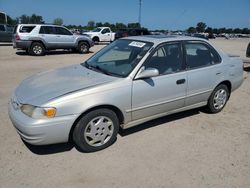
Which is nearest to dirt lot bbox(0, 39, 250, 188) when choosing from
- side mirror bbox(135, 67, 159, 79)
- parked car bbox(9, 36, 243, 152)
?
parked car bbox(9, 36, 243, 152)

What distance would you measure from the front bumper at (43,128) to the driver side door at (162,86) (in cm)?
105

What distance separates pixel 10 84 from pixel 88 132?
4578mm

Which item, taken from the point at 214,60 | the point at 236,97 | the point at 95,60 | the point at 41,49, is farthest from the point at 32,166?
the point at 41,49

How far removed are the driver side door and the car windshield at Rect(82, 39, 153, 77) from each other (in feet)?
0.69

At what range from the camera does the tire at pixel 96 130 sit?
334cm

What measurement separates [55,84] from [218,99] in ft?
10.7

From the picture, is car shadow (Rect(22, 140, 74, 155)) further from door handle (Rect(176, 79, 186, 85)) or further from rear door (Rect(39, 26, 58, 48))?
rear door (Rect(39, 26, 58, 48))

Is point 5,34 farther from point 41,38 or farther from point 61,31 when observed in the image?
point 41,38

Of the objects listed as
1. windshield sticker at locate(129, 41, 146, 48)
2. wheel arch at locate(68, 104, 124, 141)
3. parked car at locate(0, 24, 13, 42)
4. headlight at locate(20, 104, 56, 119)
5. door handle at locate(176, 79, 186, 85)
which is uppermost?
parked car at locate(0, 24, 13, 42)

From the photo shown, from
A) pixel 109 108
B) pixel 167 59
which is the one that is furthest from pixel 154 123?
pixel 109 108

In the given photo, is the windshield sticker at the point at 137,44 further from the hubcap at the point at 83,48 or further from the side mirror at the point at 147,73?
the hubcap at the point at 83,48

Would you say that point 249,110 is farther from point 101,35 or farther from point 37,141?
point 101,35

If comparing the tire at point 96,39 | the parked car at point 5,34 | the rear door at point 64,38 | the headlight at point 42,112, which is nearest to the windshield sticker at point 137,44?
the headlight at point 42,112

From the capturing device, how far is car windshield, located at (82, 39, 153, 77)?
153 inches
